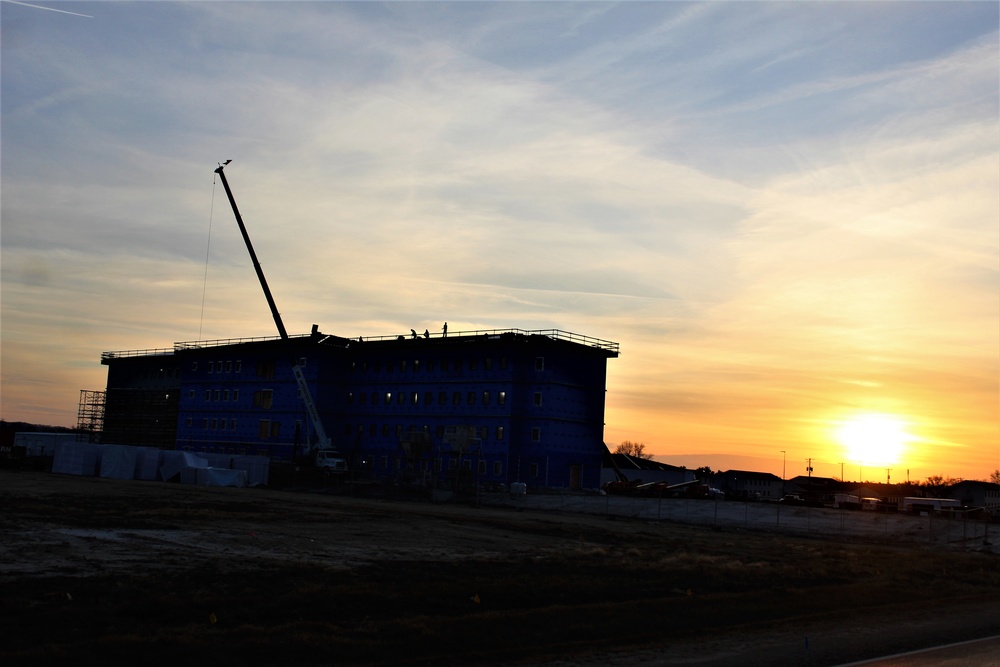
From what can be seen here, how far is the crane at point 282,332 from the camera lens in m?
91.9

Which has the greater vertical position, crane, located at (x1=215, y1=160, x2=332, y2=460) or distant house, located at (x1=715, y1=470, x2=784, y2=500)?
crane, located at (x1=215, y1=160, x2=332, y2=460)

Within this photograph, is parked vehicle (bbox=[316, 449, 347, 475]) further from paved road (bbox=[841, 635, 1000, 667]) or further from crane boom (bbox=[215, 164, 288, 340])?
paved road (bbox=[841, 635, 1000, 667])

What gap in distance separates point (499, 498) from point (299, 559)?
43975 millimetres

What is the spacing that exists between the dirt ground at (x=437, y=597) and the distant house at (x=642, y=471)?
67888 millimetres

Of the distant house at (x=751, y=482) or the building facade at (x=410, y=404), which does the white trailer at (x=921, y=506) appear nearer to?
the building facade at (x=410, y=404)

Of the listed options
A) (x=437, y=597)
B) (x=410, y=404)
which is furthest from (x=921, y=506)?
(x=437, y=597)

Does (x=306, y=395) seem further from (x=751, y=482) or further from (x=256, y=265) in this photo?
(x=751, y=482)

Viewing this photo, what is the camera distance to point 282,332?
98688mm

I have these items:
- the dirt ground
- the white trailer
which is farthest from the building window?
the dirt ground

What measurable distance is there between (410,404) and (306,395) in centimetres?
1084

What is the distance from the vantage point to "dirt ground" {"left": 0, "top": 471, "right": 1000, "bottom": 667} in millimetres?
14484

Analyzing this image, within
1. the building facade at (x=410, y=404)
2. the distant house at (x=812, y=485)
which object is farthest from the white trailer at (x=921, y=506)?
the distant house at (x=812, y=485)

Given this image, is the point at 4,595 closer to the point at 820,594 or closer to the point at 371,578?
the point at 371,578

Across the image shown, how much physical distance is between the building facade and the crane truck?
1703mm
